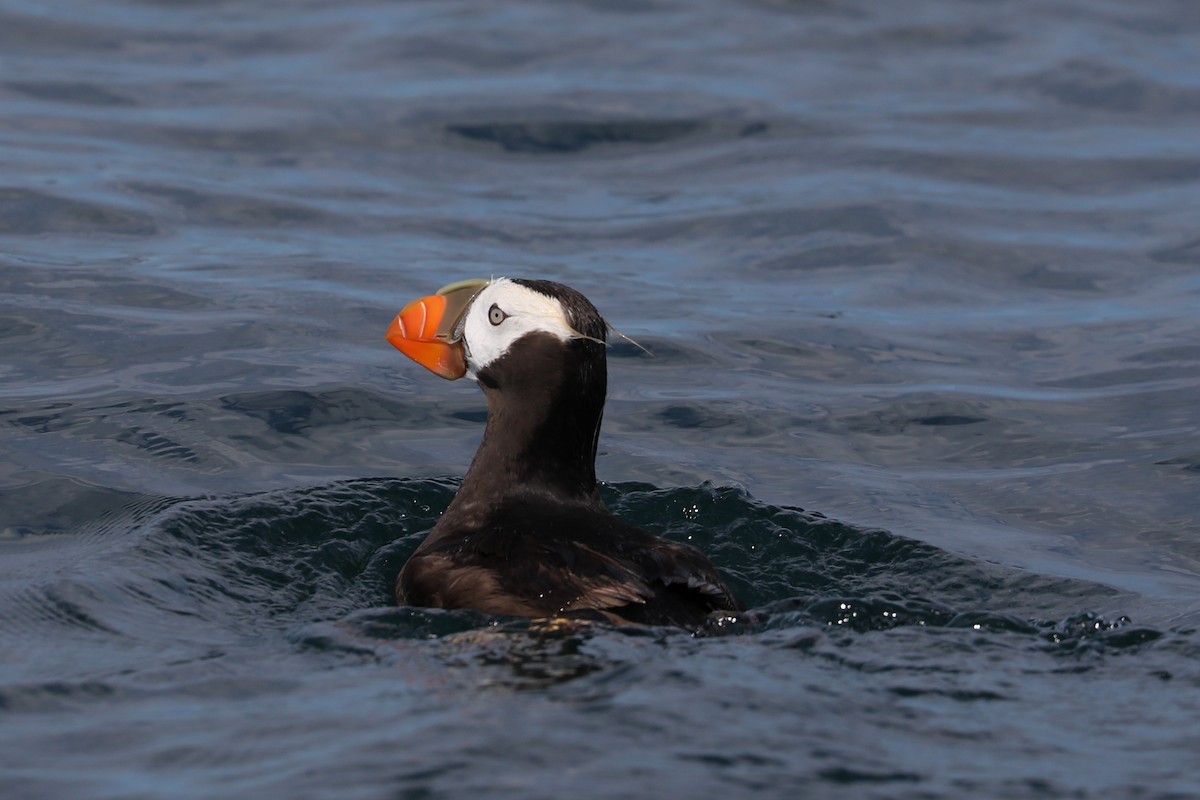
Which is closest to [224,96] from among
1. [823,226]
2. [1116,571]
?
[823,226]

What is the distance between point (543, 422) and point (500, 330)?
13.8 inches

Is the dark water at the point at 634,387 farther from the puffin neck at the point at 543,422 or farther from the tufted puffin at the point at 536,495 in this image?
the puffin neck at the point at 543,422

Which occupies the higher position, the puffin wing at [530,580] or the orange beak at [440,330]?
the orange beak at [440,330]

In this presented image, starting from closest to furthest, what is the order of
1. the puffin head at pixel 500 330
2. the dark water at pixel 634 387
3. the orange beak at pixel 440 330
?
the dark water at pixel 634 387
the puffin head at pixel 500 330
the orange beak at pixel 440 330

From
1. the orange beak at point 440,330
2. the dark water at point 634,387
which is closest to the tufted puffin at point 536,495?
the orange beak at point 440,330

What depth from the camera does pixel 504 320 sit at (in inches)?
237

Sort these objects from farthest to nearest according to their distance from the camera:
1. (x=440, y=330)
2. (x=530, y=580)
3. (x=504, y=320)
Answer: (x=440, y=330) → (x=504, y=320) → (x=530, y=580)

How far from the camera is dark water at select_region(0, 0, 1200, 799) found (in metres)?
4.49

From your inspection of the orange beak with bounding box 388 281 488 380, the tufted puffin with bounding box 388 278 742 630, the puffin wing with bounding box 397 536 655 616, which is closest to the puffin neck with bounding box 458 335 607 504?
the tufted puffin with bounding box 388 278 742 630

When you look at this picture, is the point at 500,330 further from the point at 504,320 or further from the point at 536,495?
the point at 536,495

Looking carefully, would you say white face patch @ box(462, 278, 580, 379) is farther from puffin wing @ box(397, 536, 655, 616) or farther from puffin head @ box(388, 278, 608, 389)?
puffin wing @ box(397, 536, 655, 616)

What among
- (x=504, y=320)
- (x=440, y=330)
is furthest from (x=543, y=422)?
(x=440, y=330)

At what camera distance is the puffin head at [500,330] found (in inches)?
232

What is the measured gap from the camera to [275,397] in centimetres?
840
